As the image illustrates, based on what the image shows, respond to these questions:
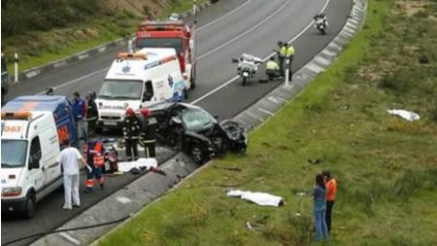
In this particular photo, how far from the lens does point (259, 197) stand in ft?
72.6

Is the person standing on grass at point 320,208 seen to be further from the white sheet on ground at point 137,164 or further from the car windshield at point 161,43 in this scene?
the car windshield at point 161,43

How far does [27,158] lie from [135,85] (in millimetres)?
10866

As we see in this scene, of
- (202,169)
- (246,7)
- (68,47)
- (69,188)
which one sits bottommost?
(246,7)

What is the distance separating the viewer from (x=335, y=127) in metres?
32.7

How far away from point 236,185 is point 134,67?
871cm

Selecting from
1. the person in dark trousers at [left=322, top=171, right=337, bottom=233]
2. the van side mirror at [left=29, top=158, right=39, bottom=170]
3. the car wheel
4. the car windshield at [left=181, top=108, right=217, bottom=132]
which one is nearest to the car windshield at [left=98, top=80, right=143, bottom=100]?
the car windshield at [left=181, top=108, right=217, bottom=132]

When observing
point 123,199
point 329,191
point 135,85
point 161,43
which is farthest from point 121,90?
point 329,191

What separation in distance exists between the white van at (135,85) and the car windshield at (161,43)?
4039 mm

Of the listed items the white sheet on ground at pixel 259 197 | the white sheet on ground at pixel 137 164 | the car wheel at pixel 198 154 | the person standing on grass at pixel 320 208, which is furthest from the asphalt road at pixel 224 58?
the person standing on grass at pixel 320 208

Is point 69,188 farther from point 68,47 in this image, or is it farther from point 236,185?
point 68,47

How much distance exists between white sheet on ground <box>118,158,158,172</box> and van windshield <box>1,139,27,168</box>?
4.69 metres

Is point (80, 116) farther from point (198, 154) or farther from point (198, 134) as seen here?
point (198, 154)

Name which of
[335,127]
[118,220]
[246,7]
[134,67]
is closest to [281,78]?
[335,127]

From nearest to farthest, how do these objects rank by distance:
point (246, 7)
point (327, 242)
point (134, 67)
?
point (327, 242) < point (134, 67) < point (246, 7)
